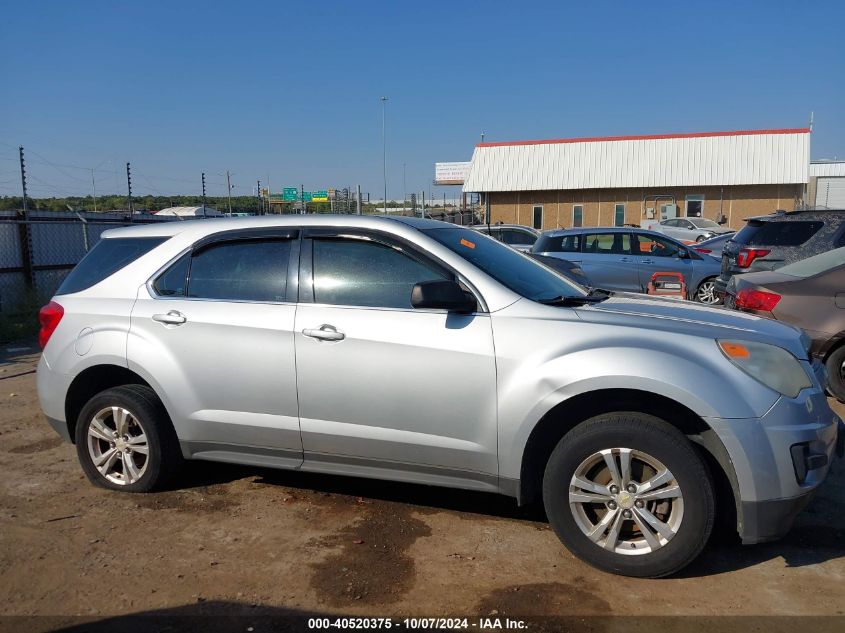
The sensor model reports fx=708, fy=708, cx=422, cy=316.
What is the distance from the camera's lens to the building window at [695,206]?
39491 mm

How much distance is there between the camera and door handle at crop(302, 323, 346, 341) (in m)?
3.99

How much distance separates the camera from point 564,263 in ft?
34.7

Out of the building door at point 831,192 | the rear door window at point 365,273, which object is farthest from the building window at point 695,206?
the rear door window at point 365,273

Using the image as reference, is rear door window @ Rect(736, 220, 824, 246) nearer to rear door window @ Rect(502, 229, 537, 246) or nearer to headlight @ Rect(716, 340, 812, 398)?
headlight @ Rect(716, 340, 812, 398)

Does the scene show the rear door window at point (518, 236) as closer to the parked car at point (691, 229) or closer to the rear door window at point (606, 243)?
the rear door window at point (606, 243)

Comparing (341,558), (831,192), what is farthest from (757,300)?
(831,192)

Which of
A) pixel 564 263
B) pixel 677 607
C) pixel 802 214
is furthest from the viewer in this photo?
pixel 564 263

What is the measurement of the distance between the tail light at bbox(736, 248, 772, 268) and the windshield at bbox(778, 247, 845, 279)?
277 centimetres

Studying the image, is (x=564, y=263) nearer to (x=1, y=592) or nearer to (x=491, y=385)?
(x=491, y=385)

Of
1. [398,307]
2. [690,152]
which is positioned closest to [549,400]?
[398,307]

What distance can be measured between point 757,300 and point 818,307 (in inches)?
20.0

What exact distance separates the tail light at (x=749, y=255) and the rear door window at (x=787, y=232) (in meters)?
0.17

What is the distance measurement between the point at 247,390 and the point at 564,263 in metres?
7.20

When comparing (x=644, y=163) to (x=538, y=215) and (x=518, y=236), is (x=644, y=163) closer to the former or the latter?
(x=538, y=215)
